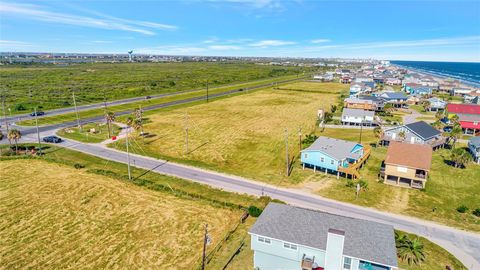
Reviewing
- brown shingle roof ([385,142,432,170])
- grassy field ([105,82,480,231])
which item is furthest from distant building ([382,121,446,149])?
brown shingle roof ([385,142,432,170])

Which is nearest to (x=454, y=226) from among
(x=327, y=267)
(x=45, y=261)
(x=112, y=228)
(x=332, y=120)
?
(x=327, y=267)

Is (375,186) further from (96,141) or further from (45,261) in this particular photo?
(96,141)

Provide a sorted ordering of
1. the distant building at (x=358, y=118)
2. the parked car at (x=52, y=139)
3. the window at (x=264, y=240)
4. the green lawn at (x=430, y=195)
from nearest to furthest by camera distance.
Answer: the window at (x=264, y=240), the green lawn at (x=430, y=195), the parked car at (x=52, y=139), the distant building at (x=358, y=118)

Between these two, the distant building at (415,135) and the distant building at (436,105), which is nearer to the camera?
the distant building at (415,135)

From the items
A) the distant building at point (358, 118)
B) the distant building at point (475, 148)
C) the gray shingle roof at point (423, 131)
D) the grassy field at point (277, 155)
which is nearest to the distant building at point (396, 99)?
the grassy field at point (277, 155)

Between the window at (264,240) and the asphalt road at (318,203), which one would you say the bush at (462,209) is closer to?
the asphalt road at (318,203)

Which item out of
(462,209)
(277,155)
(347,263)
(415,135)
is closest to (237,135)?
(277,155)

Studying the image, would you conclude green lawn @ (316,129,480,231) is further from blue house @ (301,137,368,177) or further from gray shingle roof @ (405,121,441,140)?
gray shingle roof @ (405,121,441,140)

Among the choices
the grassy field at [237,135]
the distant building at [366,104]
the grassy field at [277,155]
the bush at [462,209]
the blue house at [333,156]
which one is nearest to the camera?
the bush at [462,209]

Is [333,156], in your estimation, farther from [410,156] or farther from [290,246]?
[290,246]
